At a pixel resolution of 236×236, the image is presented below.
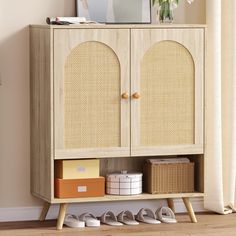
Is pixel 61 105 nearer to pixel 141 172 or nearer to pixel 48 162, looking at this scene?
pixel 48 162

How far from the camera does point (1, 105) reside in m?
4.46

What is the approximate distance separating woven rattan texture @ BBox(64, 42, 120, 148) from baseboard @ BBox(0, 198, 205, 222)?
0.53m

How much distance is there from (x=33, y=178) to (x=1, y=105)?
1.46 ft

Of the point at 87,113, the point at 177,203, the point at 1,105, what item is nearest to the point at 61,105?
the point at 87,113

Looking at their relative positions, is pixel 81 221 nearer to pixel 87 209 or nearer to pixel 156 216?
pixel 87 209

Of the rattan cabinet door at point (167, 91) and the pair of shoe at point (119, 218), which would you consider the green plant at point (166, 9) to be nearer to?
the rattan cabinet door at point (167, 91)

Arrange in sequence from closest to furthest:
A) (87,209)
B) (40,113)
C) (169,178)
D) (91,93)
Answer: (91,93)
(40,113)
(169,178)
(87,209)

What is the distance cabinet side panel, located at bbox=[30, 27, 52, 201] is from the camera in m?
4.20

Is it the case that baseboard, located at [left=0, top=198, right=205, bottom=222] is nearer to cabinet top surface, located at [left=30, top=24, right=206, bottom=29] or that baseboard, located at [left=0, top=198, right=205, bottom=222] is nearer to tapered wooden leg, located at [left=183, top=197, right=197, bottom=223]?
tapered wooden leg, located at [left=183, top=197, right=197, bottom=223]

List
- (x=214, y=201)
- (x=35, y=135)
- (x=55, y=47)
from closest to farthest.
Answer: (x=55, y=47) → (x=35, y=135) → (x=214, y=201)

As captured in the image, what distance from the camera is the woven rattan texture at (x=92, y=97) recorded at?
419 cm

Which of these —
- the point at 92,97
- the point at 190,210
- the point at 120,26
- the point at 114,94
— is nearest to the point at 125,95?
the point at 114,94

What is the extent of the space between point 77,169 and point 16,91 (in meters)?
0.58

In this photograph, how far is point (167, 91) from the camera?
4348mm
